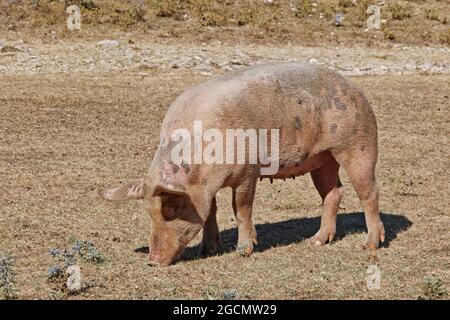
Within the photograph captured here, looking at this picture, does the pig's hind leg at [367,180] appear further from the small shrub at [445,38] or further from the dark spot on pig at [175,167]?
the small shrub at [445,38]

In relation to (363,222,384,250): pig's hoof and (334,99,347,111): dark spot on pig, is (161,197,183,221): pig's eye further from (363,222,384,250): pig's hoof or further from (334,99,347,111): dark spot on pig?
(363,222,384,250): pig's hoof

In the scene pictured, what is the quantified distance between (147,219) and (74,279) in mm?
3021

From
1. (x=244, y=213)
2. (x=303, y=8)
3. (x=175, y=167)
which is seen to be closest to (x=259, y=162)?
(x=244, y=213)

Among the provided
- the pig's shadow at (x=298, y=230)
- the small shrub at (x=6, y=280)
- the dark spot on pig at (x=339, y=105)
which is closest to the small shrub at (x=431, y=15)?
the pig's shadow at (x=298, y=230)

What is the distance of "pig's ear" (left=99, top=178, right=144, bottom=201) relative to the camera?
8.27 meters

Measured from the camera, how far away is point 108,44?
78.2 ft

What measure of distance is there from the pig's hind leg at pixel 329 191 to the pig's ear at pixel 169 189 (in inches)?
86.9

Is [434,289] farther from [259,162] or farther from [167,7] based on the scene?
[167,7]

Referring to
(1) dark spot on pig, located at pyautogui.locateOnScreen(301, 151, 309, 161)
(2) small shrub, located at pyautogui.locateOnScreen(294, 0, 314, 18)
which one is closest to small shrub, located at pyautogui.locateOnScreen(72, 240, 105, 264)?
(1) dark spot on pig, located at pyautogui.locateOnScreen(301, 151, 309, 161)

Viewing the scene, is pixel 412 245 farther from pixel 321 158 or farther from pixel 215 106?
pixel 215 106

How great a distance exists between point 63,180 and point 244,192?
4.25 meters

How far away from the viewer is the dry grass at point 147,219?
7.97m

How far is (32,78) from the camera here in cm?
2014
